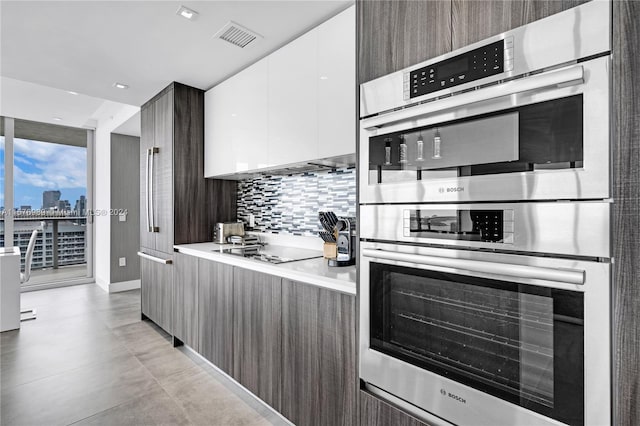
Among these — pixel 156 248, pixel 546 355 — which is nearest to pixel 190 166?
pixel 156 248

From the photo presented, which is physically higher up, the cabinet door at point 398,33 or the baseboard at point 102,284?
the cabinet door at point 398,33

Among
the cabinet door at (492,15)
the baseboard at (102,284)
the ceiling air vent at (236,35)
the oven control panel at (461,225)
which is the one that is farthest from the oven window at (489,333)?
the baseboard at (102,284)

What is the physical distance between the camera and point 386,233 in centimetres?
135

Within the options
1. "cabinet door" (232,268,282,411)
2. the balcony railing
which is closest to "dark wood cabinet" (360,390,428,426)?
"cabinet door" (232,268,282,411)

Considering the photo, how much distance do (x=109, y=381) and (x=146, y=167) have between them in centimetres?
211

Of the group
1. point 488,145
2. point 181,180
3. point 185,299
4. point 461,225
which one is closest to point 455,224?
point 461,225

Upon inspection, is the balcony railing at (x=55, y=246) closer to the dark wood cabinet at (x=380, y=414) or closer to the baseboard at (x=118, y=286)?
the baseboard at (x=118, y=286)

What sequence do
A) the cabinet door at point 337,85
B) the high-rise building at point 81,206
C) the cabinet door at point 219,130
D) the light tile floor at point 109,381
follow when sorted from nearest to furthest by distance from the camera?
the cabinet door at point 337,85 → the light tile floor at point 109,381 → the cabinet door at point 219,130 → the high-rise building at point 81,206

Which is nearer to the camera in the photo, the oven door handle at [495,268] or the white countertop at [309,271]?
the oven door handle at [495,268]

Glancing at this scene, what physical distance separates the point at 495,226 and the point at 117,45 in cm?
268

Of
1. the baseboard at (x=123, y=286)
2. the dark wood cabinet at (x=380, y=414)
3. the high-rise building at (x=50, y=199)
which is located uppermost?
the high-rise building at (x=50, y=199)

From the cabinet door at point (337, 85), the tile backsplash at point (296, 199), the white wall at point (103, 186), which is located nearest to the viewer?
the cabinet door at point (337, 85)

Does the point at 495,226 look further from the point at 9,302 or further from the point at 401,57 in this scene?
the point at 9,302

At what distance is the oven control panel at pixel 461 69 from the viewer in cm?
104
